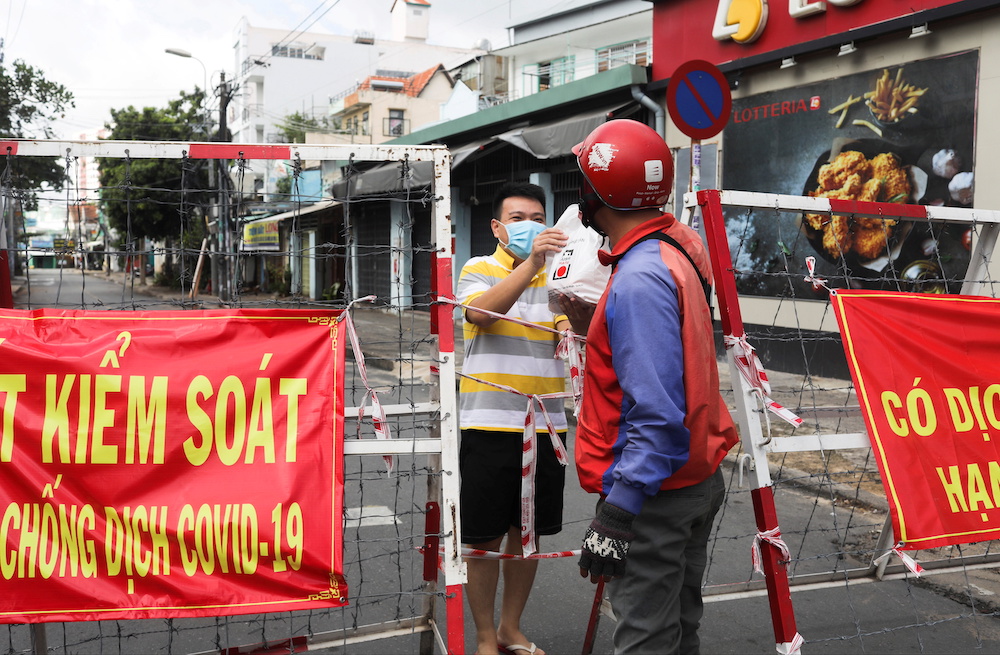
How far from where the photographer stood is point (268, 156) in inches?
106

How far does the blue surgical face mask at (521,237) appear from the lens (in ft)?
10.6

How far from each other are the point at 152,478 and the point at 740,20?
427 inches

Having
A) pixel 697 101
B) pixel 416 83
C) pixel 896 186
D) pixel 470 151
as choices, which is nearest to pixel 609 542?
pixel 697 101

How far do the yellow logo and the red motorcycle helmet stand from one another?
9749 millimetres

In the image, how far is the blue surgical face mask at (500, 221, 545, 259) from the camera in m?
3.23

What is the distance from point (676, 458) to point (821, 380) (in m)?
8.49

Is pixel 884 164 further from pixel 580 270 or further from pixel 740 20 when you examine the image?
pixel 580 270

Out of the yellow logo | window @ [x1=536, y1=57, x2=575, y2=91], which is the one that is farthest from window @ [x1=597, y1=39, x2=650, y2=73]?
the yellow logo

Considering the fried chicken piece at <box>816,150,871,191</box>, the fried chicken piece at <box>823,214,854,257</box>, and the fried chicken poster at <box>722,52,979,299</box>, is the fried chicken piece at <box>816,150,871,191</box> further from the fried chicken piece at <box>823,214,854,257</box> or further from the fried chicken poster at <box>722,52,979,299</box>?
the fried chicken piece at <box>823,214,854,257</box>

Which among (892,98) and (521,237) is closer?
(521,237)

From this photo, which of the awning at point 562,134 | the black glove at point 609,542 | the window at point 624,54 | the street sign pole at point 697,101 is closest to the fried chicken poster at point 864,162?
the street sign pole at point 697,101

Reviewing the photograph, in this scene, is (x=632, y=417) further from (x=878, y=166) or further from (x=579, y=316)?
(x=878, y=166)

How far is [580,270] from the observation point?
2830 millimetres

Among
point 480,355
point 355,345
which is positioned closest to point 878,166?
point 480,355
